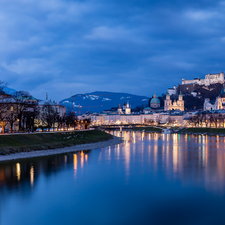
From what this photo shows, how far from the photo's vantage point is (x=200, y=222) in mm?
14273

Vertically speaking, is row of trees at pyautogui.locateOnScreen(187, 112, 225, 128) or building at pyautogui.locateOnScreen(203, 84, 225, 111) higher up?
building at pyautogui.locateOnScreen(203, 84, 225, 111)

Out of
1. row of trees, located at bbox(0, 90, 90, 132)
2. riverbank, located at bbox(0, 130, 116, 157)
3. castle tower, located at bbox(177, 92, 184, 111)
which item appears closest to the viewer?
riverbank, located at bbox(0, 130, 116, 157)

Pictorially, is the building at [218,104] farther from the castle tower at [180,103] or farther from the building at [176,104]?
the building at [176,104]

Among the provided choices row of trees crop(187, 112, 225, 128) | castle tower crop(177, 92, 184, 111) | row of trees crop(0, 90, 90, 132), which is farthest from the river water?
castle tower crop(177, 92, 184, 111)

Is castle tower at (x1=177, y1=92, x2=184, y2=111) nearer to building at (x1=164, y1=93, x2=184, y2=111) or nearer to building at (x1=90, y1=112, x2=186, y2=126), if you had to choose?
building at (x1=164, y1=93, x2=184, y2=111)

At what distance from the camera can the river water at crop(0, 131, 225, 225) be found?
14992 mm

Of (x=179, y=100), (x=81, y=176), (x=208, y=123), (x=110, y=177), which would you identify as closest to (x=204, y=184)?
(x=110, y=177)

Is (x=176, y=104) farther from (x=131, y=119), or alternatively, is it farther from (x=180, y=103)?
(x=131, y=119)

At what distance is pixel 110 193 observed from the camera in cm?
1902

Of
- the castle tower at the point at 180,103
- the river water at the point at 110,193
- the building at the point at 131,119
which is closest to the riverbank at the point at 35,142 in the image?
the river water at the point at 110,193

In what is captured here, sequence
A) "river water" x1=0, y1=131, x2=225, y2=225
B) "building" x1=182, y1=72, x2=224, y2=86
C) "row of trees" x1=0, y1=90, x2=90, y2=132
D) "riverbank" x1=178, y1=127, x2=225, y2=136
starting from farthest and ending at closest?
"building" x1=182, y1=72, x2=224, y2=86
"riverbank" x1=178, y1=127, x2=225, y2=136
"row of trees" x1=0, y1=90, x2=90, y2=132
"river water" x1=0, y1=131, x2=225, y2=225

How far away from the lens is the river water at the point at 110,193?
14992 mm

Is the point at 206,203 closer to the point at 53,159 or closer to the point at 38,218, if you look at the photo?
the point at 38,218

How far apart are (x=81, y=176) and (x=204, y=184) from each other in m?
9.02
